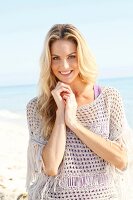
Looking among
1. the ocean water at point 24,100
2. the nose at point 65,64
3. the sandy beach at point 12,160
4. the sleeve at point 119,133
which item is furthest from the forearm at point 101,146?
the sandy beach at point 12,160

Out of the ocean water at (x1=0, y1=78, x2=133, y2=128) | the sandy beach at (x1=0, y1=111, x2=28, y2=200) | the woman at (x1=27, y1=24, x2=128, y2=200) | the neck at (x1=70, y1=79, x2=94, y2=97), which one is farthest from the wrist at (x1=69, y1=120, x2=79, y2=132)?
the sandy beach at (x1=0, y1=111, x2=28, y2=200)

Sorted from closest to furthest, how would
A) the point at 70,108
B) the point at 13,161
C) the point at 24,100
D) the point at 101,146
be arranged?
1. the point at 101,146
2. the point at 70,108
3. the point at 13,161
4. the point at 24,100

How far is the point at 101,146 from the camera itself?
10.5ft

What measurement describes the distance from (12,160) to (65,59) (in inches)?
285

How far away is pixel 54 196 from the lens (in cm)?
330

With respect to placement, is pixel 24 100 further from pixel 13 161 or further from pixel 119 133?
pixel 119 133

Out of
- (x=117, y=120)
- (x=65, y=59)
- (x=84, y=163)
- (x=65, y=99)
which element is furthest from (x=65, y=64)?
(x=84, y=163)

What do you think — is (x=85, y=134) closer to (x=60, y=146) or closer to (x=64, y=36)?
(x=60, y=146)

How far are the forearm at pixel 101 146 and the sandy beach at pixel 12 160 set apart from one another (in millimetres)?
2030

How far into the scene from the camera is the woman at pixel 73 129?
10.8 feet

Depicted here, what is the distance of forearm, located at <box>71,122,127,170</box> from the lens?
322 cm

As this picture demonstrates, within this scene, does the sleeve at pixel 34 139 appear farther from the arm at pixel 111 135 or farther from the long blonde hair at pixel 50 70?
the arm at pixel 111 135

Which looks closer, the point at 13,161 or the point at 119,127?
the point at 119,127

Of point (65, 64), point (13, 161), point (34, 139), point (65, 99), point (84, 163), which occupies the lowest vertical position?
point (84, 163)
